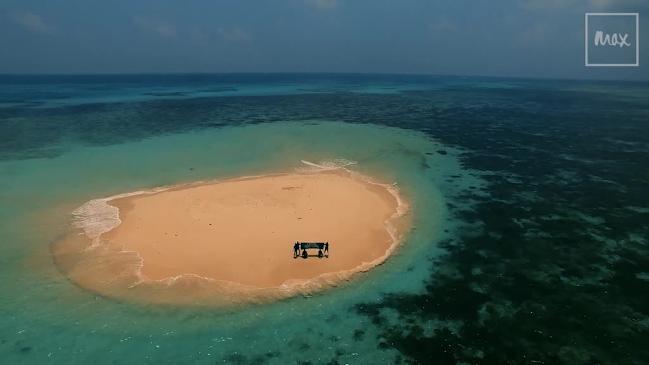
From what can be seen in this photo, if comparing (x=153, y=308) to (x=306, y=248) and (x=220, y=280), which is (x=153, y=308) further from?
(x=306, y=248)

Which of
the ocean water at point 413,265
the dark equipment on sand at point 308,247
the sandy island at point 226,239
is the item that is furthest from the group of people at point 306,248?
the ocean water at point 413,265

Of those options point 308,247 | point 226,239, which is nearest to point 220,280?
point 226,239

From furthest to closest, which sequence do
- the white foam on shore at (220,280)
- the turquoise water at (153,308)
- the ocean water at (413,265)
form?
the white foam on shore at (220,280), the ocean water at (413,265), the turquoise water at (153,308)

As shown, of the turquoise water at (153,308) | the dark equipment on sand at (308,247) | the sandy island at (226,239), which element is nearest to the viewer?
the turquoise water at (153,308)

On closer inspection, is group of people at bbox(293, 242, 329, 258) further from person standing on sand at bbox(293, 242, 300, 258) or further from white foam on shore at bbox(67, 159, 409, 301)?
white foam on shore at bbox(67, 159, 409, 301)

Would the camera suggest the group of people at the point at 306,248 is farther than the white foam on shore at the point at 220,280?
Yes

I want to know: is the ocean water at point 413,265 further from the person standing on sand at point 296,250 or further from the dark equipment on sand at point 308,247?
the person standing on sand at point 296,250

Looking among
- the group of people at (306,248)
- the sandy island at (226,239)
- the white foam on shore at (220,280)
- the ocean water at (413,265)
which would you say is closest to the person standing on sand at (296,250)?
the group of people at (306,248)
